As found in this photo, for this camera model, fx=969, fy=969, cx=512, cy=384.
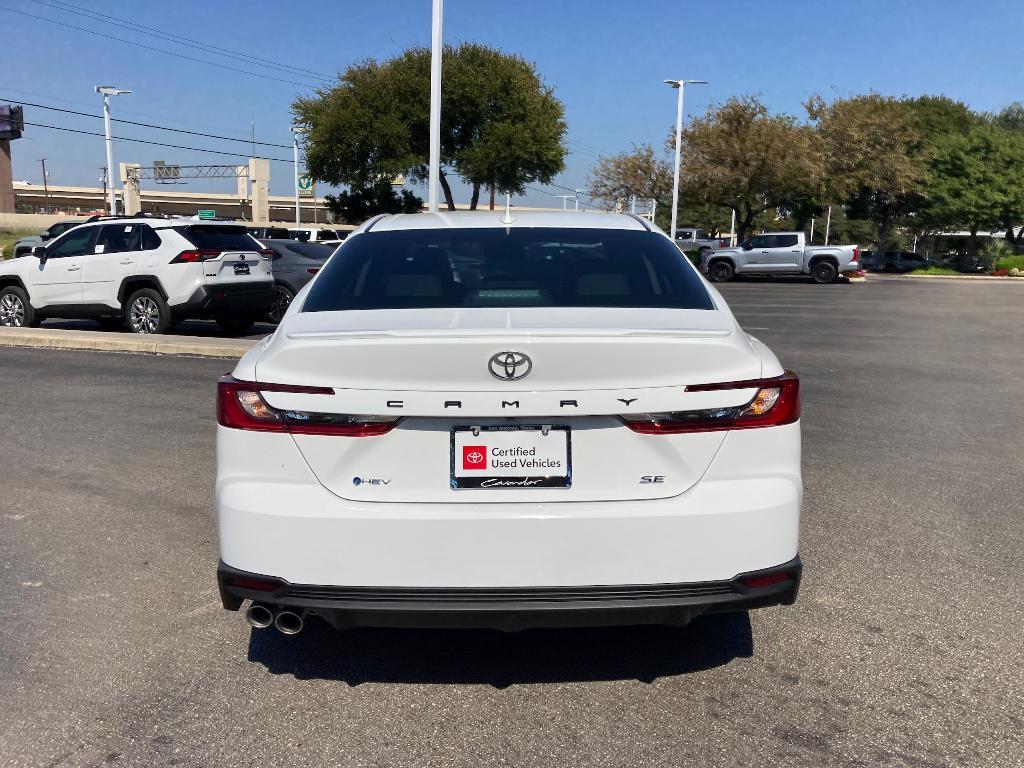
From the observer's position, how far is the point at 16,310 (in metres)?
15.2

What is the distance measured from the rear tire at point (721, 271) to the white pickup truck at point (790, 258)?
0.29 ft

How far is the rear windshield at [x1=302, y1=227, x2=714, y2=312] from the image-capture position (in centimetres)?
377

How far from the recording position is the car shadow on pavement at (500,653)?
362 centimetres

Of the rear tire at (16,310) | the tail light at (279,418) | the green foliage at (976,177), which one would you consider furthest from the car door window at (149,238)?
the green foliage at (976,177)

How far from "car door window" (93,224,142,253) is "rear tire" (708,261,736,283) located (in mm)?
26554

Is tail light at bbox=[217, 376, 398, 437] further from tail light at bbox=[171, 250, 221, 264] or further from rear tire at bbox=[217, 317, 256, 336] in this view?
rear tire at bbox=[217, 317, 256, 336]

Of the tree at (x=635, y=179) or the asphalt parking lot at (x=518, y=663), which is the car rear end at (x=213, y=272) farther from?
the tree at (x=635, y=179)

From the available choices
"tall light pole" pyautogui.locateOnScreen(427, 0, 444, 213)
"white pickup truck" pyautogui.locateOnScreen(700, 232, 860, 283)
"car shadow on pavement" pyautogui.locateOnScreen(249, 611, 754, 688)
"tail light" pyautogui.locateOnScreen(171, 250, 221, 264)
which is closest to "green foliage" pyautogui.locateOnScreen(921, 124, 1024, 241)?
"white pickup truck" pyautogui.locateOnScreen(700, 232, 860, 283)

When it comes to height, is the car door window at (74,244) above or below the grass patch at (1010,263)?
above

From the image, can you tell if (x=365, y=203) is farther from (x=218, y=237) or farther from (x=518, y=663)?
(x=518, y=663)

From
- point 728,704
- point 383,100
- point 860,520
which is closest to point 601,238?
point 728,704

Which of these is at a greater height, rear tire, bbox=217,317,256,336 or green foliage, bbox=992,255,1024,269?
green foliage, bbox=992,255,1024,269

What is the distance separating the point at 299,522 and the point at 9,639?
1.69 metres

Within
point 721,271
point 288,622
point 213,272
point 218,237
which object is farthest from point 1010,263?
point 288,622
